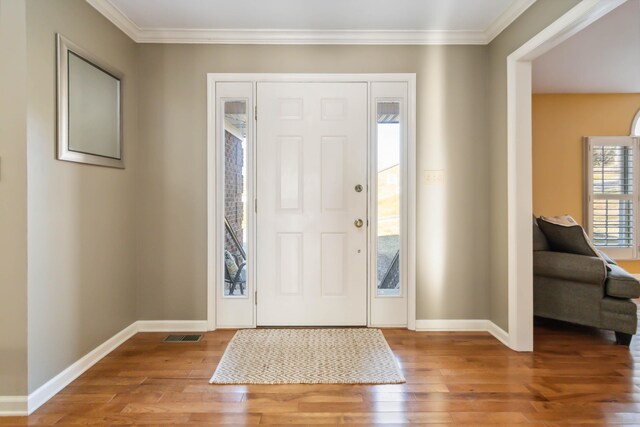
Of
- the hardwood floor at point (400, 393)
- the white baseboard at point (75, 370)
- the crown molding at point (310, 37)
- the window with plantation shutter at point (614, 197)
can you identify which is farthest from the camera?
the window with plantation shutter at point (614, 197)

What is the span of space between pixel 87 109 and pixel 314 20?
1.76 meters

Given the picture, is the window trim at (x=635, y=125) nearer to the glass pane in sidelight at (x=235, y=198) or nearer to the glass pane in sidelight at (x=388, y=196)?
the glass pane in sidelight at (x=388, y=196)

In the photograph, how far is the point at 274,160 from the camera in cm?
337

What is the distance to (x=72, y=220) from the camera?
2.46 m

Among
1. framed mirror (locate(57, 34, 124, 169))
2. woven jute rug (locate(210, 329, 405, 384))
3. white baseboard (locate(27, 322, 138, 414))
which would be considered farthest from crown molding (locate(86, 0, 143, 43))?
woven jute rug (locate(210, 329, 405, 384))

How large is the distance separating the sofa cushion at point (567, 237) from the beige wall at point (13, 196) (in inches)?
151

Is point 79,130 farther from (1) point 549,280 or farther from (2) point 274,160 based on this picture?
(1) point 549,280

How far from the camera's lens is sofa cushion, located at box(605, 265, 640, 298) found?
301 centimetres

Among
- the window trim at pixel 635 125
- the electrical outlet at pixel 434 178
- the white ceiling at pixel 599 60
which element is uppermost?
the white ceiling at pixel 599 60

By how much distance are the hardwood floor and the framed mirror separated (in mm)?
1406

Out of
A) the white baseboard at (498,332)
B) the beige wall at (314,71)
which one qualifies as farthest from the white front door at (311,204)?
the white baseboard at (498,332)

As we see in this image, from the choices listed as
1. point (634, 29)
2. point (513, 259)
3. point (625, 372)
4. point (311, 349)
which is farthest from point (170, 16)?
point (625, 372)

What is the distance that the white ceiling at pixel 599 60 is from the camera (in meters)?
3.15

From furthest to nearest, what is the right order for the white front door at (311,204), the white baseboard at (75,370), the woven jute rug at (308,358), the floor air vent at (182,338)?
the white front door at (311,204) < the floor air vent at (182,338) < the woven jute rug at (308,358) < the white baseboard at (75,370)
